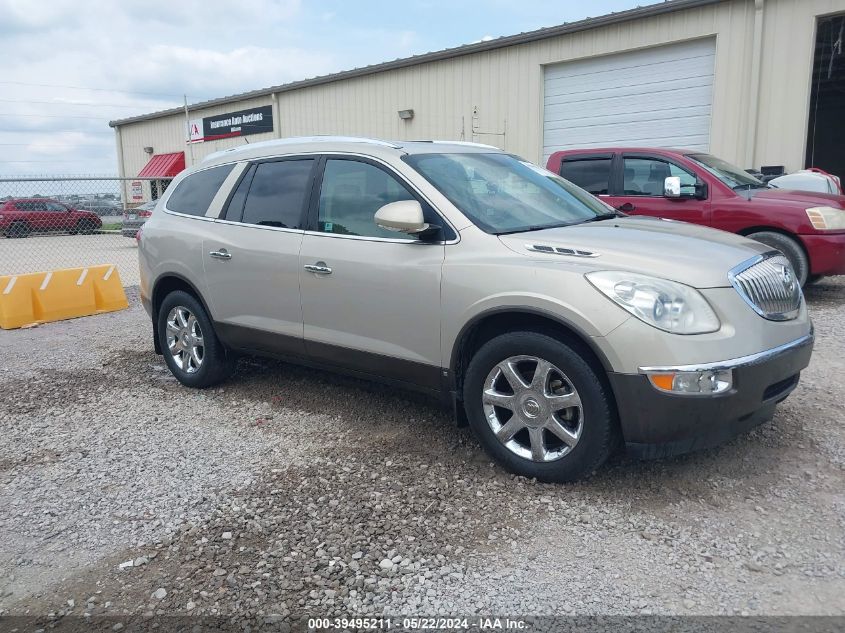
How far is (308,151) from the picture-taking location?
192 inches

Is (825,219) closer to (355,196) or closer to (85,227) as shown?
(355,196)

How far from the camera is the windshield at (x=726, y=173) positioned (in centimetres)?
861

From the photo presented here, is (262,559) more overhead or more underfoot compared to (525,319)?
more underfoot

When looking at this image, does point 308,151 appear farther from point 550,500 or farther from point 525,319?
point 550,500

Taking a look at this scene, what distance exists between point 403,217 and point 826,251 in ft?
20.1

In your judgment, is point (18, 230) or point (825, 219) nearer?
point (825, 219)

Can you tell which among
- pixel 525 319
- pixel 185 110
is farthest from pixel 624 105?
pixel 185 110

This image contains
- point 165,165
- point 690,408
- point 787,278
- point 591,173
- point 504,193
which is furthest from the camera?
point 165,165

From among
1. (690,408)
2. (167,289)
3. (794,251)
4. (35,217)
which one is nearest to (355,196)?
(167,289)

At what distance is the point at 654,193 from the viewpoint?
8.76m

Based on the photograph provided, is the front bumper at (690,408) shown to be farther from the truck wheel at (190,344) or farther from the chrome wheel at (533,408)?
the truck wheel at (190,344)

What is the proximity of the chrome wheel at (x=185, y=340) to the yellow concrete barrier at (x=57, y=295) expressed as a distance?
12.6 feet

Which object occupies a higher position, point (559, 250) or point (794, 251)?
point (559, 250)

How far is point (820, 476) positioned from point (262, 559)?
112 inches
